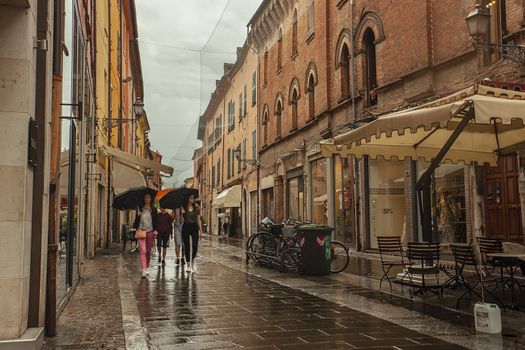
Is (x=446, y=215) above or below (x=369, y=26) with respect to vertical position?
below

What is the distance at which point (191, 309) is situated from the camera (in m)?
→ 7.04

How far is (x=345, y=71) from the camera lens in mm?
19328

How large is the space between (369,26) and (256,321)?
517 inches

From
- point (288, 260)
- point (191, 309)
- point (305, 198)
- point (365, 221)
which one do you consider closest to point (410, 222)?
point (365, 221)

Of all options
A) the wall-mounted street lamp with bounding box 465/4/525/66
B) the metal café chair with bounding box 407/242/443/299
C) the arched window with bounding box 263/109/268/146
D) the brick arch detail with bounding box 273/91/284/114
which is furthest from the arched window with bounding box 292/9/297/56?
the metal café chair with bounding box 407/242/443/299

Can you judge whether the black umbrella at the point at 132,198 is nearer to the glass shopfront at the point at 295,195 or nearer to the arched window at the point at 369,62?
the arched window at the point at 369,62

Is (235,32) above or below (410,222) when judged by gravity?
above

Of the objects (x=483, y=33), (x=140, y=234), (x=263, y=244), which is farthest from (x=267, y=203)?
(x=483, y=33)

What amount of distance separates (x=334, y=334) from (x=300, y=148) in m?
18.0

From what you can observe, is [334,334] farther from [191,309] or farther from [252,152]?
[252,152]

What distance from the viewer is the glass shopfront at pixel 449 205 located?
43.4 feet

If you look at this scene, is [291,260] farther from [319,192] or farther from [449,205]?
[319,192]

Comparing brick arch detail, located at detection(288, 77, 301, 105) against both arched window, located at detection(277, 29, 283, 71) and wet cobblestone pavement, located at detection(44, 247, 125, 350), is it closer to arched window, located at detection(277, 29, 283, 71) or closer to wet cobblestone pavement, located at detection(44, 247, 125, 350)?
arched window, located at detection(277, 29, 283, 71)

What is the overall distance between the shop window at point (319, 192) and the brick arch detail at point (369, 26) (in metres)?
4.92
